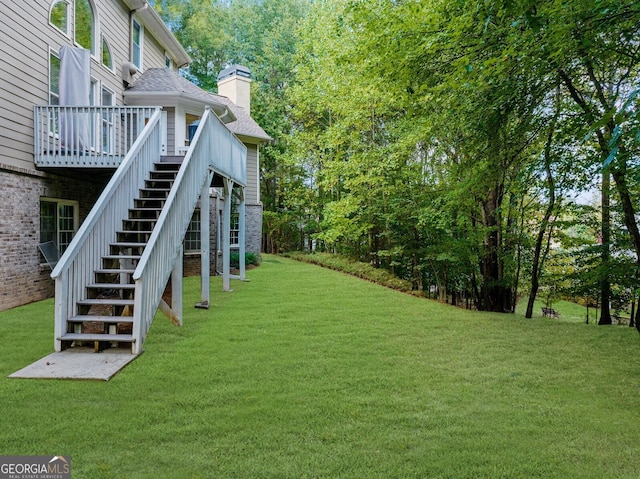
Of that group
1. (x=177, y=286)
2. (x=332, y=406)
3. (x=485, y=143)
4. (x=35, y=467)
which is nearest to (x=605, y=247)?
(x=485, y=143)

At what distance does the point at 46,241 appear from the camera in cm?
856

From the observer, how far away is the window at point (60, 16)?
843 centimetres

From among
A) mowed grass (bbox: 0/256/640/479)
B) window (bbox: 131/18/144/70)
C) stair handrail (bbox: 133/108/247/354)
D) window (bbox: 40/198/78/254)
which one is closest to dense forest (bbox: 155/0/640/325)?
mowed grass (bbox: 0/256/640/479)

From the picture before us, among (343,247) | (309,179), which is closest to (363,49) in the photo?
(343,247)

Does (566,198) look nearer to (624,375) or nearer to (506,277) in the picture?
(506,277)

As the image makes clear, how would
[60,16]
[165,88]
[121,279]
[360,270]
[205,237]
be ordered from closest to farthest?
[121,279], [205,237], [60,16], [165,88], [360,270]

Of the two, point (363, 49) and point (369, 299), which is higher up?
point (363, 49)

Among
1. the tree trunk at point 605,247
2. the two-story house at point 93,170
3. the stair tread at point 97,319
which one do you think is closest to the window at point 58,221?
the two-story house at point 93,170

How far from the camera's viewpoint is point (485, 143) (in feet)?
22.6

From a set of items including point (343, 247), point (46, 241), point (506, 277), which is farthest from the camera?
point (343, 247)

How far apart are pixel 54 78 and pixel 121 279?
515cm

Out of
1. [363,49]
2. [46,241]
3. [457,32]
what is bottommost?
[46,241]

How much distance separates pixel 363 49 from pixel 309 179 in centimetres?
1677

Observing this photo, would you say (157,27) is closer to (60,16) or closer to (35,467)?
(60,16)
